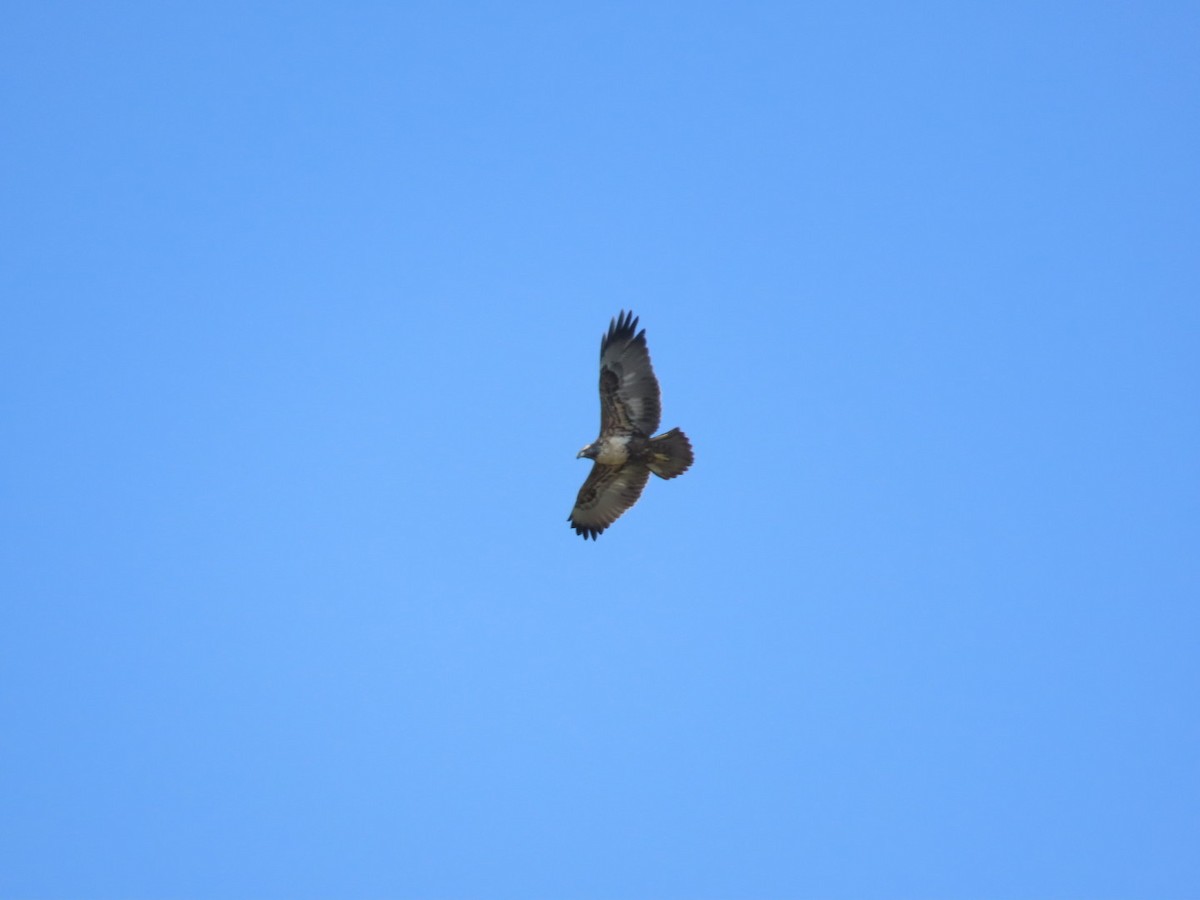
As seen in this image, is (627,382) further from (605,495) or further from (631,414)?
(605,495)

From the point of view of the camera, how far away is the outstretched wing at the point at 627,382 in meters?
19.5

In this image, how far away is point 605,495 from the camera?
20.9 metres

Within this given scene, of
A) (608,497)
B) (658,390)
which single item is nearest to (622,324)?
(658,390)

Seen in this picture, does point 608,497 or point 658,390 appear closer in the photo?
A: point 658,390

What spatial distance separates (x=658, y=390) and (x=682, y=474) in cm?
121

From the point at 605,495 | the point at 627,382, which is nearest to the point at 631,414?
the point at 627,382

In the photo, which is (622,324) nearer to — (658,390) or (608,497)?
(658,390)

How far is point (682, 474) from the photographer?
64.6 feet

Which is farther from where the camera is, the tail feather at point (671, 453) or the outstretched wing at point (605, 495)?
the outstretched wing at point (605, 495)

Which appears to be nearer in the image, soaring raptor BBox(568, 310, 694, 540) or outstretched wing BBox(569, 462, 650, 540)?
soaring raptor BBox(568, 310, 694, 540)

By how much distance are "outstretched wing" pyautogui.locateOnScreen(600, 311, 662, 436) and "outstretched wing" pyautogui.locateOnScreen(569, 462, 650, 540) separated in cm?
81

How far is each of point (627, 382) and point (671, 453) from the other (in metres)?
1.14

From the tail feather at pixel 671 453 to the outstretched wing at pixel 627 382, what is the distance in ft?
0.65

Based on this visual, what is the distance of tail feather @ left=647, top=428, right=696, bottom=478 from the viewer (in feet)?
63.9
